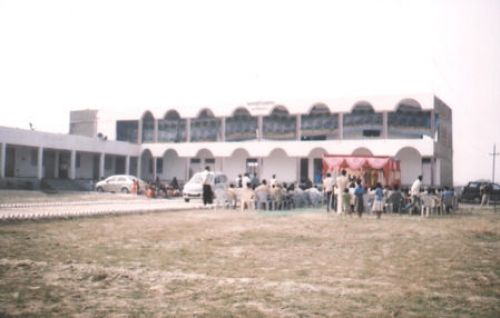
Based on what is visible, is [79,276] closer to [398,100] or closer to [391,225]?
[391,225]

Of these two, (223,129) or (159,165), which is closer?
(223,129)

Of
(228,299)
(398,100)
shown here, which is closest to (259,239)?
(228,299)

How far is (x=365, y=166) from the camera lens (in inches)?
829

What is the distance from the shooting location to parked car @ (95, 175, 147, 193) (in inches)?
1158

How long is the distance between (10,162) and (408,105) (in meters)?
25.2

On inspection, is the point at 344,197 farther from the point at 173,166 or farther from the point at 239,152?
the point at 173,166

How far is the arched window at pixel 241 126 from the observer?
34844 mm

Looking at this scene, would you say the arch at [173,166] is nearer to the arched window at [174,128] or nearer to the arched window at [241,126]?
the arched window at [174,128]

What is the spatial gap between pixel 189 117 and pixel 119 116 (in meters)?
6.53

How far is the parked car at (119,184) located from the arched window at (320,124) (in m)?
11.5

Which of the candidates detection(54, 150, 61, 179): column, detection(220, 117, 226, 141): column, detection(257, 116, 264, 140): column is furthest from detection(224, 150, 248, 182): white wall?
detection(54, 150, 61, 179): column

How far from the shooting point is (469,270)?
257 inches

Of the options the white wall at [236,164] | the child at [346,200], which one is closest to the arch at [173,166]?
the white wall at [236,164]

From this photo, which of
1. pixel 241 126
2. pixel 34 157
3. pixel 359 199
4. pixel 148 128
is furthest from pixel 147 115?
pixel 359 199
